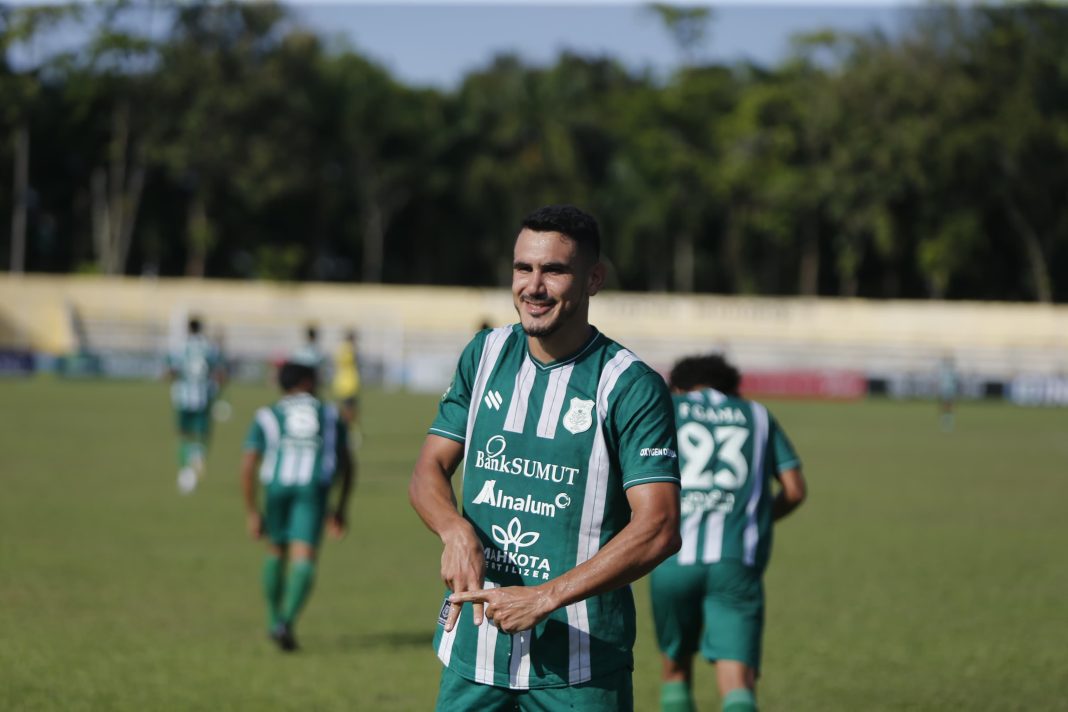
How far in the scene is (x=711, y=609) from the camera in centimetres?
646

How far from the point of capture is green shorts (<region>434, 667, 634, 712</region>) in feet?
13.3

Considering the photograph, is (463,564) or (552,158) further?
(552,158)

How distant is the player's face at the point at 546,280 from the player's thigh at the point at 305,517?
5.73 metres

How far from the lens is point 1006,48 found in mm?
64188

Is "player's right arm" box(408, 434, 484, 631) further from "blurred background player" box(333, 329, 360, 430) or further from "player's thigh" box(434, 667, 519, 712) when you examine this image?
"blurred background player" box(333, 329, 360, 430)

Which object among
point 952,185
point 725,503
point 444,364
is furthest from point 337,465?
point 952,185

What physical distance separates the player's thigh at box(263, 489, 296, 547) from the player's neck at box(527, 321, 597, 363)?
562 cm

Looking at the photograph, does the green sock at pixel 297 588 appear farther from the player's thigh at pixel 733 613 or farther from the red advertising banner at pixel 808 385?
the red advertising banner at pixel 808 385

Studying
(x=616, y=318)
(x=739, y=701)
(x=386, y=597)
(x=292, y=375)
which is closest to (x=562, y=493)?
(x=739, y=701)

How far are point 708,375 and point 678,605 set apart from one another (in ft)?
3.76

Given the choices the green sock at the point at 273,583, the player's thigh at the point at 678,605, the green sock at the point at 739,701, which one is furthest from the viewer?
the green sock at the point at 273,583

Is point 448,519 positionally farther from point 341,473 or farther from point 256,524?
point 341,473

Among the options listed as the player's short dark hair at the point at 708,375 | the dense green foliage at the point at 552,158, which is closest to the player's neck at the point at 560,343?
the player's short dark hair at the point at 708,375

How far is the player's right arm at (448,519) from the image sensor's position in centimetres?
389
